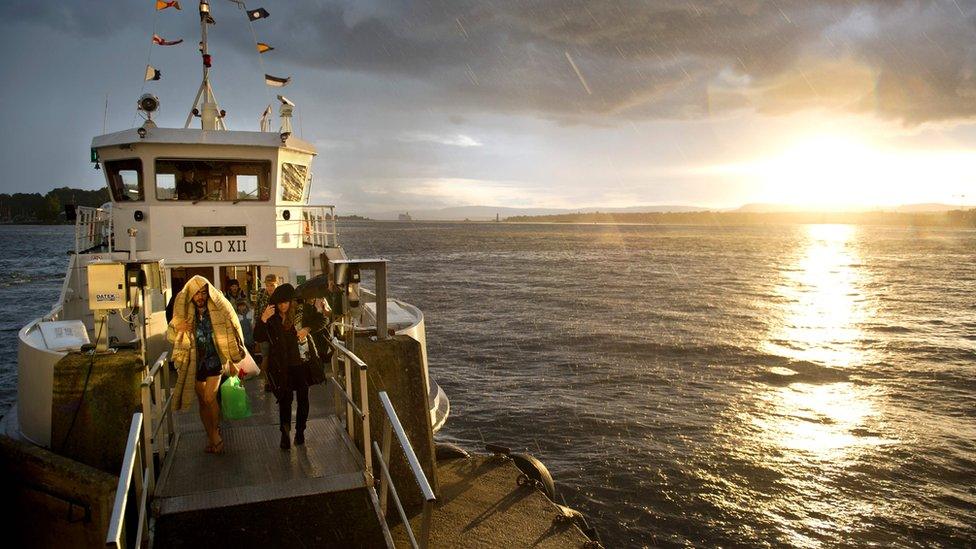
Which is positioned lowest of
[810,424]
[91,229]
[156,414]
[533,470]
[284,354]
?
[810,424]

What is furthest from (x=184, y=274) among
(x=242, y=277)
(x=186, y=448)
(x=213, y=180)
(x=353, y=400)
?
(x=353, y=400)

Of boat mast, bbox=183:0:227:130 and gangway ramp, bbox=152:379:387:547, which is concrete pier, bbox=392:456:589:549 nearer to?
gangway ramp, bbox=152:379:387:547

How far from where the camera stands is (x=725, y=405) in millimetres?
18469

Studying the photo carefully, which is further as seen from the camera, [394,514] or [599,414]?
[599,414]

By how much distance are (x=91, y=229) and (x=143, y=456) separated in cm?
1119

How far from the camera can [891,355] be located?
2533 cm

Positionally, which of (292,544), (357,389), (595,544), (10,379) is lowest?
(10,379)

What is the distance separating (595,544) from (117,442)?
16.8 ft

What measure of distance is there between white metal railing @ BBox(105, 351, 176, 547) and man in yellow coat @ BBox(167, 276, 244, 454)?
0.74 feet

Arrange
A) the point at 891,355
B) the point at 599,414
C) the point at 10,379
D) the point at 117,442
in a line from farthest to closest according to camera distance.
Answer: the point at 891,355 → the point at 10,379 → the point at 599,414 → the point at 117,442

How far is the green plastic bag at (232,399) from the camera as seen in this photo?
7605mm

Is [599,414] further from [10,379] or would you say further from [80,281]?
[10,379]

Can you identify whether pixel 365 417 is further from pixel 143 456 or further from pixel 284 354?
pixel 143 456

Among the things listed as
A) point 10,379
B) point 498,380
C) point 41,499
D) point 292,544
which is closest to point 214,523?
point 292,544
